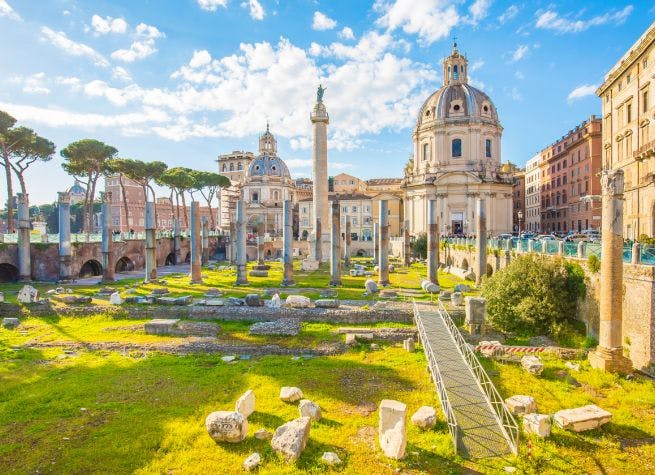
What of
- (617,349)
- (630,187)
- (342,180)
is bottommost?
(617,349)

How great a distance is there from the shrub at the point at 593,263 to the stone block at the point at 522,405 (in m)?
6.89

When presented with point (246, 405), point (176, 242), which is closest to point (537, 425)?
point (246, 405)

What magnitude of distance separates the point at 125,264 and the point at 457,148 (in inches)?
1541

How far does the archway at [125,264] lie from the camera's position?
36.8 metres

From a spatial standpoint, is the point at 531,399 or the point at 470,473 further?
the point at 531,399

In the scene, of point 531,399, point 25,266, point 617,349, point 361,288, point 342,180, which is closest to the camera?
point 531,399

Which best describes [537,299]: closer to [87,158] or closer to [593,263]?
[593,263]

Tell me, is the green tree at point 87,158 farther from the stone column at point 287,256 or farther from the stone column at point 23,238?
the stone column at point 287,256

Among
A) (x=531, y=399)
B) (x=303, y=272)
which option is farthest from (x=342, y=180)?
(x=531, y=399)

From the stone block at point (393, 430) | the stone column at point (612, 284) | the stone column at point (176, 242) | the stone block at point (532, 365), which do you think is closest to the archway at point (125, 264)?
the stone column at point (176, 242)

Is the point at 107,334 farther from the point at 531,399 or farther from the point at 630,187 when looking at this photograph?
the point at 630,187

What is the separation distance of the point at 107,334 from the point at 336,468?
11755mm

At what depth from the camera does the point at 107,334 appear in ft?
49.8

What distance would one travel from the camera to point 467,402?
8.68 metres
